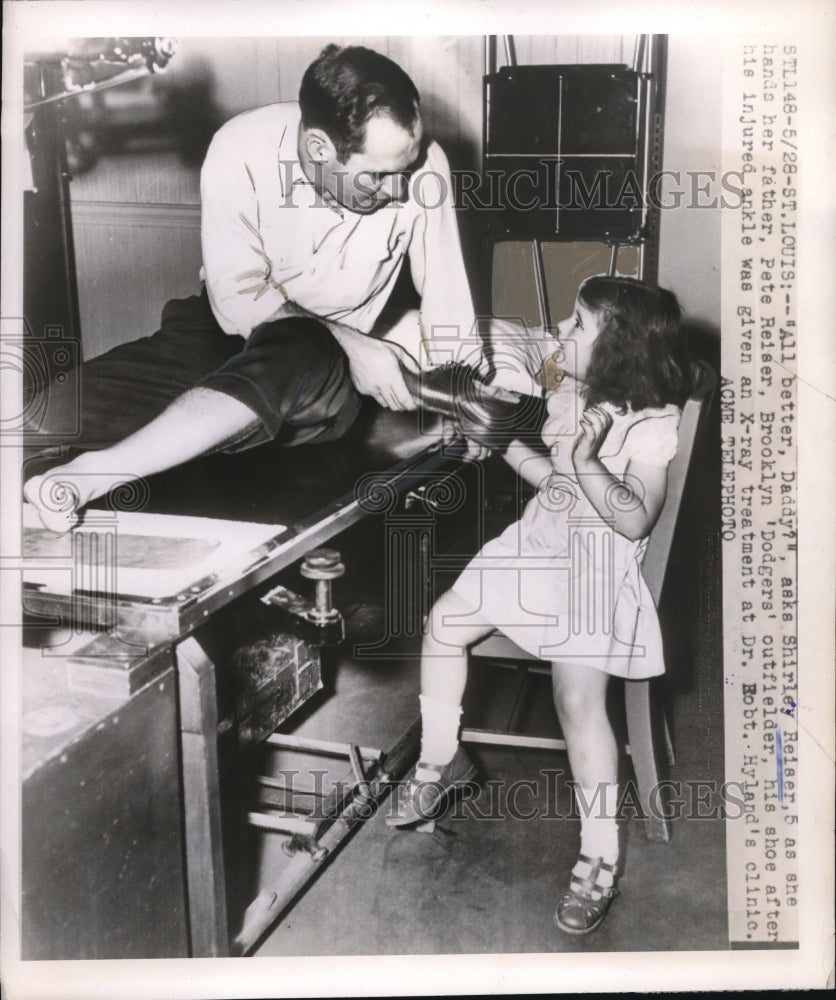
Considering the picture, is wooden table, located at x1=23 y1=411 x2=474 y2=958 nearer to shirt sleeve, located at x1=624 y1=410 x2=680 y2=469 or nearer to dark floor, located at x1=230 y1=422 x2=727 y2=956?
dark floor, located at x1=230 y1=422 x2=727 y2=956

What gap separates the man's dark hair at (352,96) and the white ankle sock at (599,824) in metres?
0.95

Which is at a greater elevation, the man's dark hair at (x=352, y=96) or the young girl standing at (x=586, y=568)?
the man's dark hair at (x=352, y=96)

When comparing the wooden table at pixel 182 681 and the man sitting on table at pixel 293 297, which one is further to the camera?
the man sitting on table at pixel 293 297

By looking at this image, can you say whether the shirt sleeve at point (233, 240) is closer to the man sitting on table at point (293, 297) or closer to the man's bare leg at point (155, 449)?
the man sitting on table at point (293, 297)

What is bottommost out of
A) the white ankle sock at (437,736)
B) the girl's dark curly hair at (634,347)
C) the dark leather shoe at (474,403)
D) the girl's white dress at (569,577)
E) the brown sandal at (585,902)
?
the brown sandal at (585,902)

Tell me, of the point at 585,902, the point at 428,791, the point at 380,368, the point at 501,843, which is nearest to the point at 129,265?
the point at 380,368

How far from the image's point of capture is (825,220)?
126 cm

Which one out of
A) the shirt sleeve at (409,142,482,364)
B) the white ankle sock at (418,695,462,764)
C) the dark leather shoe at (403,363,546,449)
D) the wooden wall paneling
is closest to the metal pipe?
the white ankle sock at (418,695,462,764)

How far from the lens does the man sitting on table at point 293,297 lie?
1.16 meters

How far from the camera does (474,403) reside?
4.07ft

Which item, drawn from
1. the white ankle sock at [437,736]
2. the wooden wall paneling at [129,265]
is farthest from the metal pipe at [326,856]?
the wooden wall paneling at [129,265]

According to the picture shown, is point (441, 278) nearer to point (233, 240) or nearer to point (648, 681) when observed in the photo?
point (233, 240)

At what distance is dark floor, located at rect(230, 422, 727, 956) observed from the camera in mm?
1215

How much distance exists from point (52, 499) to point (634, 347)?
0.81 metres
